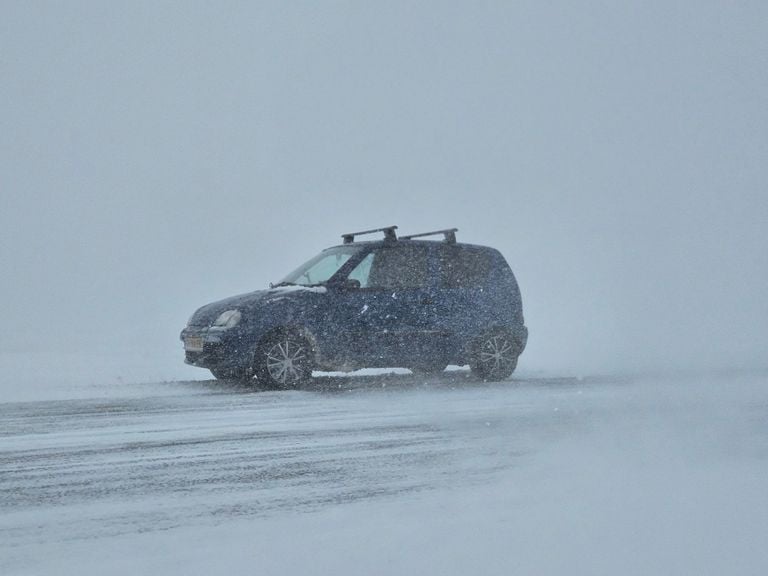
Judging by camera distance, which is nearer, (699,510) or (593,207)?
(699,510)

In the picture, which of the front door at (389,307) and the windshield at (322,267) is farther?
the windshield at (322,267)

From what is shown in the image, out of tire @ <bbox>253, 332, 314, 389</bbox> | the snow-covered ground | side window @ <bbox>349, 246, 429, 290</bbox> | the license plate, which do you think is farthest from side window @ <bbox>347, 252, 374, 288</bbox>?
the snow-covered ground

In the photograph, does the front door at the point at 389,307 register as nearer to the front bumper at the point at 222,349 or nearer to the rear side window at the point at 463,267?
→ the rear side window at the point at 463,267

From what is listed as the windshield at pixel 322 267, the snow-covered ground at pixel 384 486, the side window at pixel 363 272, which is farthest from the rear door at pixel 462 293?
the snow-covered ground at pixel 384 486

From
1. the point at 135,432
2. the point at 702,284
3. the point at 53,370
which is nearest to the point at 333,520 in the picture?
the point at 135,432

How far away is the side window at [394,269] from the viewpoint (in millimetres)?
13000

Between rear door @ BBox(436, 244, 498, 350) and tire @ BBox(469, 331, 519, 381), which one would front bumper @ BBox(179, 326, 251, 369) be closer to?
rear door @ BBox(436, 244, 498, 350)

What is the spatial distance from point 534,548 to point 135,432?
4.59 meters

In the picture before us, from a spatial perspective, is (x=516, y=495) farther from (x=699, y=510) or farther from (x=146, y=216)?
(x=146, y=216)

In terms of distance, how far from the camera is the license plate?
12078 millimetres

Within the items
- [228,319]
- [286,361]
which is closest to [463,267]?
[286,361]

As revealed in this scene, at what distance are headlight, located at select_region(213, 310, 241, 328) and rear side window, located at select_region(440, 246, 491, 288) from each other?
288cm

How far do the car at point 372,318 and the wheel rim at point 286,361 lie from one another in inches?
0.4

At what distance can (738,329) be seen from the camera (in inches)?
957
